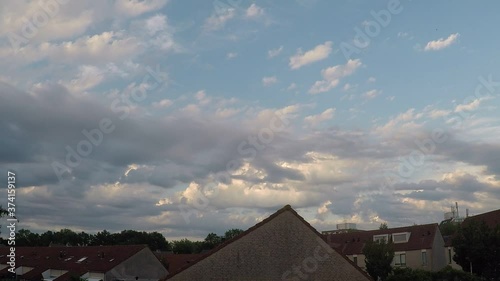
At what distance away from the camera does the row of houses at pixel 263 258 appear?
105 feet

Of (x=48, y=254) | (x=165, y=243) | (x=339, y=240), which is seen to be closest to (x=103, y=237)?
(x=165, y=243)

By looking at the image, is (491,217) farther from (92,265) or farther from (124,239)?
(124,239)

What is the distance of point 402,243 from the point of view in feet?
238

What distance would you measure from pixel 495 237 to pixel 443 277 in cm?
703

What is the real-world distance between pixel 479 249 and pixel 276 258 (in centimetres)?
2692

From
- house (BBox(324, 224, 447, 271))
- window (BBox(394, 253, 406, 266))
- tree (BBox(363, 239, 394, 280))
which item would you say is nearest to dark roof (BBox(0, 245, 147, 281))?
house (BBox(324, 224, 447, 271))

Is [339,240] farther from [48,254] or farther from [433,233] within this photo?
[48,254]

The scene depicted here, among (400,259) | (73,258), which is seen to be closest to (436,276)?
(400,259)

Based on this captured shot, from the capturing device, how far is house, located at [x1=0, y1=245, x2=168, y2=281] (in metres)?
63.6

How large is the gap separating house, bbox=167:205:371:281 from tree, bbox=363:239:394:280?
26.0 meters

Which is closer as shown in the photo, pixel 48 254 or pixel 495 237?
pixel 495 237

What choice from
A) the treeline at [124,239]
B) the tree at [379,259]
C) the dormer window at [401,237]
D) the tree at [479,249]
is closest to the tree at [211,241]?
the treeline at [124,239]

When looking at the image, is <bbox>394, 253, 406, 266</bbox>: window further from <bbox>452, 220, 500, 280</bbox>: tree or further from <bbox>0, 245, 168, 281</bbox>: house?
<bbox>0, 245, 168, 281</bbox>: house

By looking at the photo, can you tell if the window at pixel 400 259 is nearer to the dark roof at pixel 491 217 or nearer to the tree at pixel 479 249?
the dark roof at pixel 491 217
